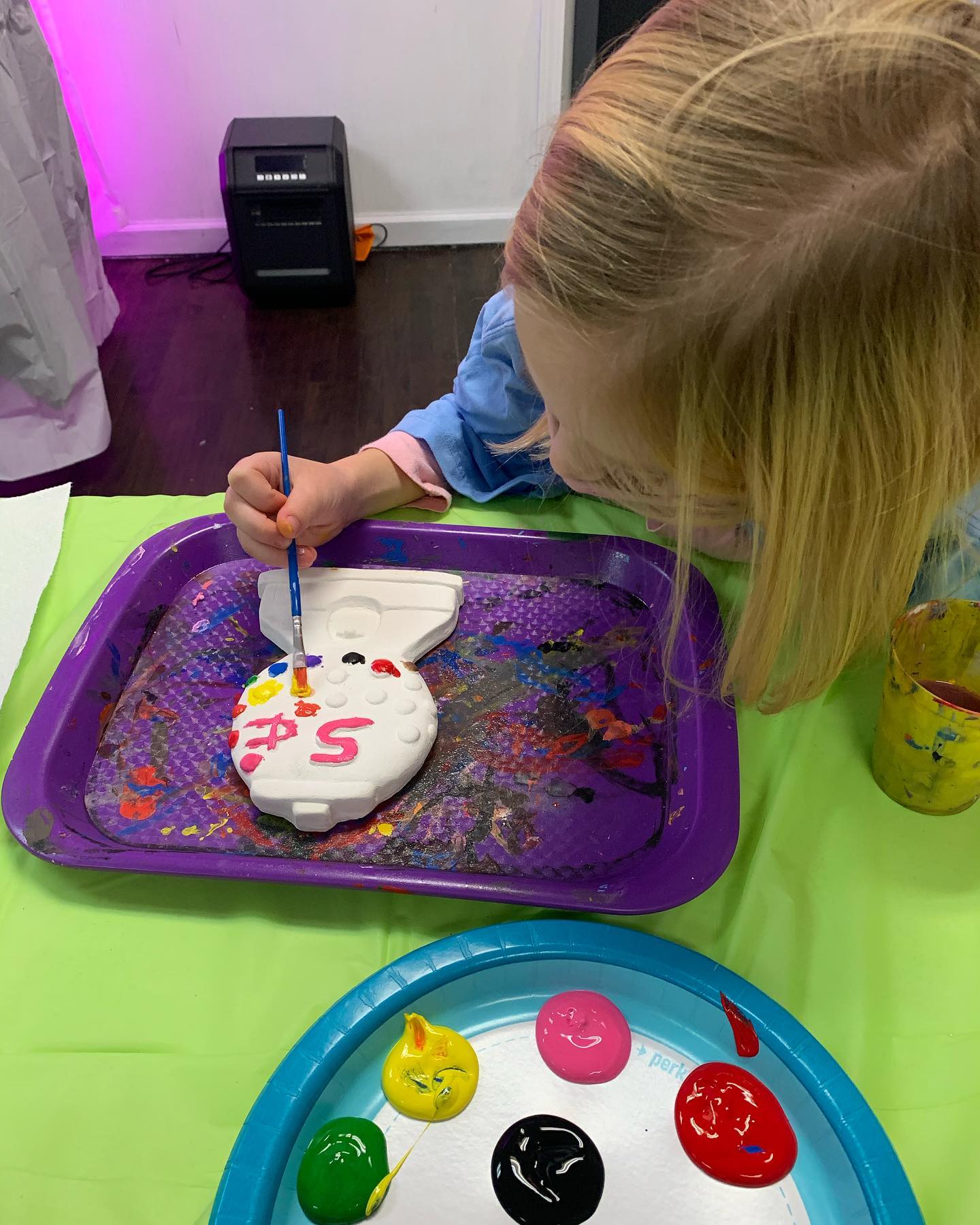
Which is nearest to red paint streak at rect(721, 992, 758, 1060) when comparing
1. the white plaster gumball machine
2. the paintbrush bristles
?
the white plaster gumball machine

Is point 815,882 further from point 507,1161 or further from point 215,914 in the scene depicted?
point 215,914

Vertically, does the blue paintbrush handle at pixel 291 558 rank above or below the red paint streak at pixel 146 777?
above

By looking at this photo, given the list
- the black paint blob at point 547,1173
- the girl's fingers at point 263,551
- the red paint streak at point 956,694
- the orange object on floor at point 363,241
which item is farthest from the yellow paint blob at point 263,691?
the orange object on floor at point 363,241

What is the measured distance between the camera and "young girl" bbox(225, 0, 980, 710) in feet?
1.36

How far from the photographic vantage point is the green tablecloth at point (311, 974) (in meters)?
0.49

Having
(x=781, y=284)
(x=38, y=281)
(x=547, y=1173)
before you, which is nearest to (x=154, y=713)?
(x=547, y=1173)

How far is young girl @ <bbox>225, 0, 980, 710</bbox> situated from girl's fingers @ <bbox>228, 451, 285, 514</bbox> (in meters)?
0.28

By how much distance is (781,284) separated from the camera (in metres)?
0.44

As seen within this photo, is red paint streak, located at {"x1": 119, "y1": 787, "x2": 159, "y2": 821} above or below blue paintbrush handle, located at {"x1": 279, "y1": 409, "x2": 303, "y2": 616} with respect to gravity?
below

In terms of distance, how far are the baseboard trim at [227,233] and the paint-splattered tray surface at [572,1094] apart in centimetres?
194

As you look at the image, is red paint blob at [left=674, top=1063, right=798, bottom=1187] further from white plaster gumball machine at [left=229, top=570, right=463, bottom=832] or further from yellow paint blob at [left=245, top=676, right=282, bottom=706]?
yellow paint blob at [left=245, top=676, right=282, bottom=706]

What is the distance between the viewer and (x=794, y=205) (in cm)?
43

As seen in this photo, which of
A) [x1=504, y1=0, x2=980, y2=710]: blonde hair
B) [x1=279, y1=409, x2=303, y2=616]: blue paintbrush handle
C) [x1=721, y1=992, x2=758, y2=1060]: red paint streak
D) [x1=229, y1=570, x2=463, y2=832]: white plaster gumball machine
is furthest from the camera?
[x1=279, y1=409, x2=303, y2=616]: blue paintbrush handle

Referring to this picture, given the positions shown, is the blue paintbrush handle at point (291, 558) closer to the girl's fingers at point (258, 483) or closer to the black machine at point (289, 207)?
the girl's fingers at point (258, 483)
